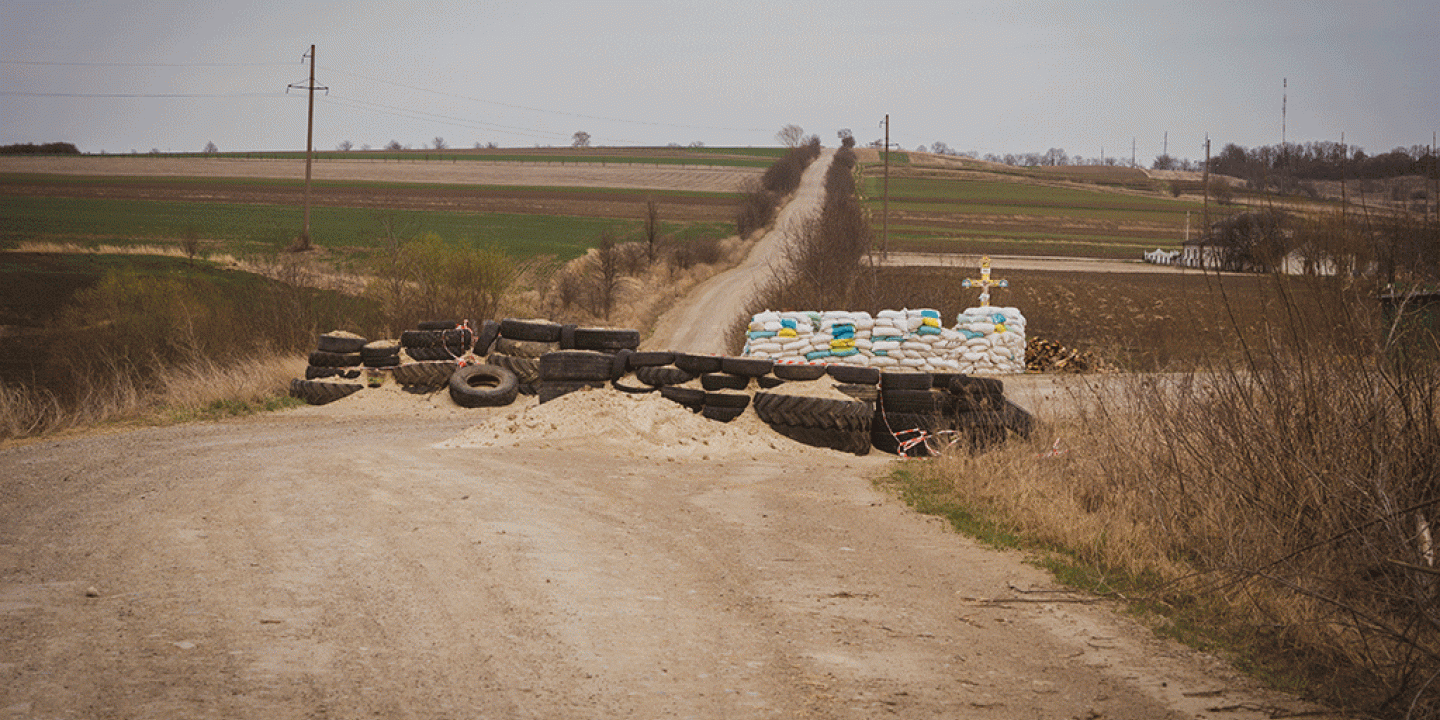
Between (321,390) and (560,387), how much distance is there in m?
5.80

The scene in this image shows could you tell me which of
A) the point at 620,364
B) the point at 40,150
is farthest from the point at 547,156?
the point at 620,364

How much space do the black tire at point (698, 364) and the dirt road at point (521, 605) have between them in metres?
3.21

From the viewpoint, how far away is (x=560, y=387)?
14688 millimetres

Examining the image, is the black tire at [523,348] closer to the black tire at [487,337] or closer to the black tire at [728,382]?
the black tire at [487,337]

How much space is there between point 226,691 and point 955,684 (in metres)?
3.38

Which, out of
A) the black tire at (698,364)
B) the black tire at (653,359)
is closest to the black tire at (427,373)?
the black tire at (653,359)

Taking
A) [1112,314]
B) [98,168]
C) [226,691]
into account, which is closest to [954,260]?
[1112,314]

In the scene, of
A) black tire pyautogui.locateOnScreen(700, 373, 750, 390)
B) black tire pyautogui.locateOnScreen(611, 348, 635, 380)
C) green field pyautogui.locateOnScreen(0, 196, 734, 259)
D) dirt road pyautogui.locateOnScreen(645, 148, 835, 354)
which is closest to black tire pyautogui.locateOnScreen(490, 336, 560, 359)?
black tire pyautogui.locateOnScreen(611, 348, 635, 380)

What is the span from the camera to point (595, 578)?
6621 mm

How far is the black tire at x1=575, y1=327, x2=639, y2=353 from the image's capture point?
16422 millimetres

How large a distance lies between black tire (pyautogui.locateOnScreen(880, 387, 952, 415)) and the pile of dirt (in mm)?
1081

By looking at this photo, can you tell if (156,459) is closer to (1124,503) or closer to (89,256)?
(1124,503)

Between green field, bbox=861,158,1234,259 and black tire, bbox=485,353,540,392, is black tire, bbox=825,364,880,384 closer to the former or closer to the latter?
black tire, bbox=485,353,540,392

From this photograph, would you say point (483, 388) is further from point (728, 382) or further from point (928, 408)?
point (928, 408)
